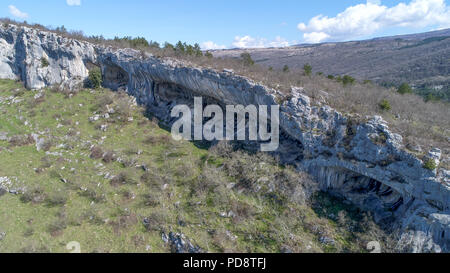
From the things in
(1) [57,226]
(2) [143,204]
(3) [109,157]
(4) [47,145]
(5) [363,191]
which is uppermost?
(4) [47,145]

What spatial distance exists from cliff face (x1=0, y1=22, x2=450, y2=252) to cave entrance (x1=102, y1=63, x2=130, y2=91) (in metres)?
0.12

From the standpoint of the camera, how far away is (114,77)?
27.4 m

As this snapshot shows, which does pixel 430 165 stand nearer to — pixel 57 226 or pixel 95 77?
pixel 57 226

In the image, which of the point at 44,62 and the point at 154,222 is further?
the point at 44,62

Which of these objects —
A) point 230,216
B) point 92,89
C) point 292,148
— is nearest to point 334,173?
point 292,148

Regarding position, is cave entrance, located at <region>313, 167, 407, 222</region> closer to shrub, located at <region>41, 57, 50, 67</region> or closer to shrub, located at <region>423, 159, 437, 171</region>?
shrub, located at <region>423, 159, 437, 171</region>

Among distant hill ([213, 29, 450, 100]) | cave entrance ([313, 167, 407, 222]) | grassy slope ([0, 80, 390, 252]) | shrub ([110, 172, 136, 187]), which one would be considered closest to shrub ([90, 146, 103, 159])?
grassy slope ([0, 80, 390, 252])

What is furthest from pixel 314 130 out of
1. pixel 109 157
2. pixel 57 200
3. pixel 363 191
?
pixel 57 200

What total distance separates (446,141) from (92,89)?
31959mm

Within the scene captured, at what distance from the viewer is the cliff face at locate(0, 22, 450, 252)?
9953 mm

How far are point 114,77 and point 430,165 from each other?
30190mm

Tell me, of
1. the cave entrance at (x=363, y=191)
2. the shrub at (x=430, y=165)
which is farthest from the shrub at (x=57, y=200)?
the shrub at (x=430, y=165)

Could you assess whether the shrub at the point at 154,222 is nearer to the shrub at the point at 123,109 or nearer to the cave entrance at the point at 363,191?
the cave entrance at the point at 363,191

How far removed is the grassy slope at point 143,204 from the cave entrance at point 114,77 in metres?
8.73
